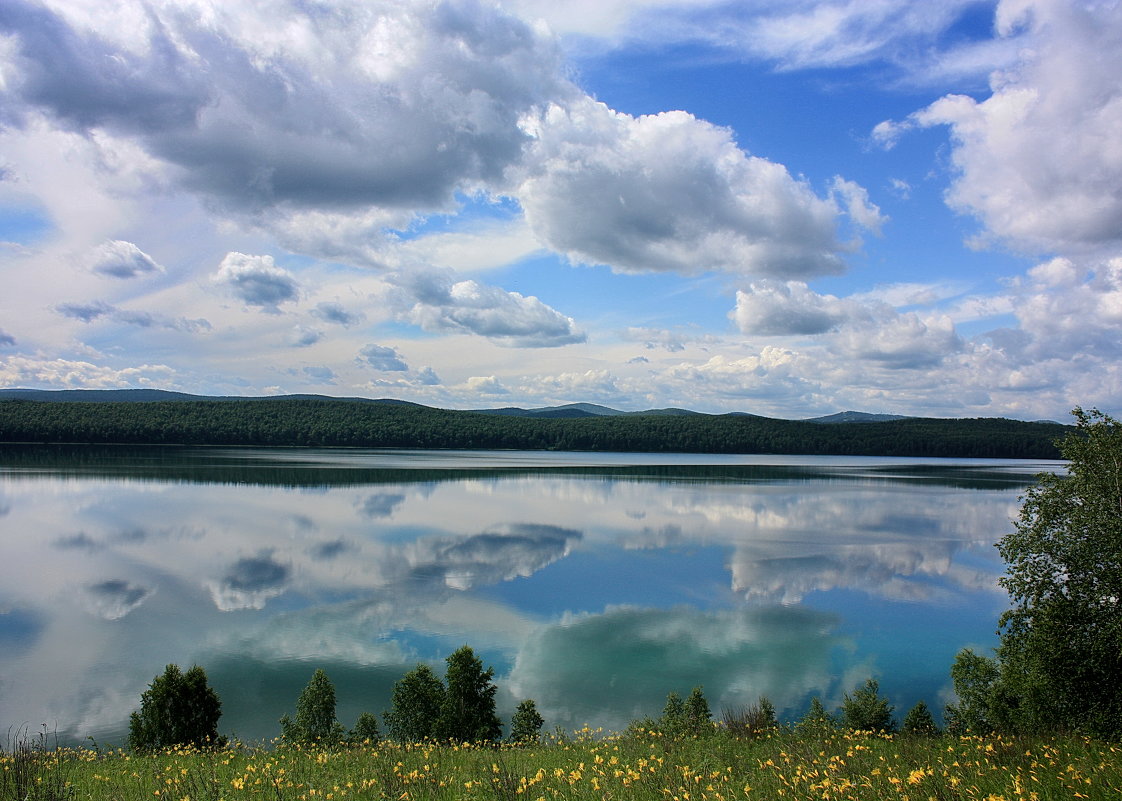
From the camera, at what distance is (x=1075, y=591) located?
485 inches

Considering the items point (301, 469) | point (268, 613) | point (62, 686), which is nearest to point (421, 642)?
point (268, 613)

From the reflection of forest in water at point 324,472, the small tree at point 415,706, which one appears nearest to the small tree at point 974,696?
the small tree at point 415,706

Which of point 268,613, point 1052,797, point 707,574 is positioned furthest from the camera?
point 707,574

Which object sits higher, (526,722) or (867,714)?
(867,714)

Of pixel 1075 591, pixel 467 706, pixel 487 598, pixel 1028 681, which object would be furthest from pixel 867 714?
pixel 487 598

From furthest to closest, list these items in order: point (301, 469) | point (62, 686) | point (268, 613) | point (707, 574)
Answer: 1. point (301, 469)
2. point (707, 574)
3. point (268, 613)
4. point (62, 686)

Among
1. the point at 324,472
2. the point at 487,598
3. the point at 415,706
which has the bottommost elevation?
the point at 324,472

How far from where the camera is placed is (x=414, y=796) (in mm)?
5945

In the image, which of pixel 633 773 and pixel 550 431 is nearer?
pixel 633 773

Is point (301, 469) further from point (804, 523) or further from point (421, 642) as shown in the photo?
point (421, 642)

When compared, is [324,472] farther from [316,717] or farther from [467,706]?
[467,706]

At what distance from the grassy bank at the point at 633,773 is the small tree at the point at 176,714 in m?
4.35

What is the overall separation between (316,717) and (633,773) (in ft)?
33.1

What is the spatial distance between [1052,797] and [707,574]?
2701 cm
